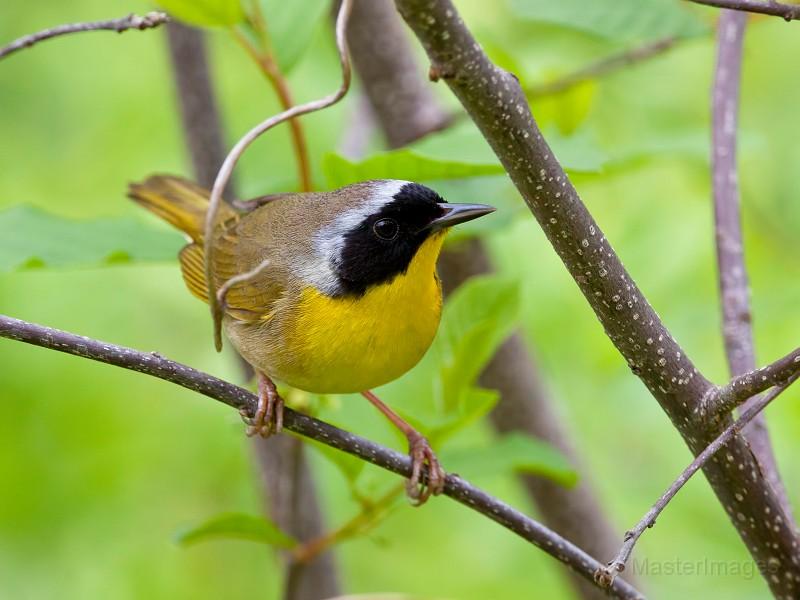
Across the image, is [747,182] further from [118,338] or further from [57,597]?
[57,597]

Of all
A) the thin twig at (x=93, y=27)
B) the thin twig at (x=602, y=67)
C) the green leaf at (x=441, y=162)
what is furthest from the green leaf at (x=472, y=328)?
the thin twig at (x=93, y=27)

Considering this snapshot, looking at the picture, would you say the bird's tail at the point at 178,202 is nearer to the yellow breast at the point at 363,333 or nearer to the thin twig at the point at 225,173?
the yellow breast at the point at 363,333

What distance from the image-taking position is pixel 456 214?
9.44 feet

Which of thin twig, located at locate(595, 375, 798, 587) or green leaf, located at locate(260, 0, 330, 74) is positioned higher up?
green leaf, located at locate(260, 0, 330, 74)

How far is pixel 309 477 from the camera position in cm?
379

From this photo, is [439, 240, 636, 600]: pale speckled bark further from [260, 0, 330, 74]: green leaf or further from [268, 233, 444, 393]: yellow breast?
[260, 0, 330, 74]: green leaf

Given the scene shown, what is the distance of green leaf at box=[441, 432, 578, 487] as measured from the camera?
2918mm

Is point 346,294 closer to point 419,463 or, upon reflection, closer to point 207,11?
point 419,463

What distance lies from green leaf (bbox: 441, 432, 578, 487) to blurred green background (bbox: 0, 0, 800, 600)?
721 millimetres

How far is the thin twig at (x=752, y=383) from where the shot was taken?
1.68m

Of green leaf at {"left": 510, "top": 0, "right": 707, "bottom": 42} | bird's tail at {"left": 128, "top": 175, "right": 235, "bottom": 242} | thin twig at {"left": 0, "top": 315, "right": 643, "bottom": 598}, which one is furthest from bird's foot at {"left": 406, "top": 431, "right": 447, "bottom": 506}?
bird's tail at {"left": 128, "top": 175, "right": 235, "bottom": 242}

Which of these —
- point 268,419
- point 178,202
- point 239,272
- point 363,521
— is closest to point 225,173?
point 268,419

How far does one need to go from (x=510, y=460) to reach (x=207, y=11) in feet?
4.79

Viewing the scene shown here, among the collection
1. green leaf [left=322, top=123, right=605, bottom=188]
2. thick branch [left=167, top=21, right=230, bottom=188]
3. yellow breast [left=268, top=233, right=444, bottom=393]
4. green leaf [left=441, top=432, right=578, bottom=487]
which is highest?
thick branch [left=167, top=21, right=230, bottom=188]
